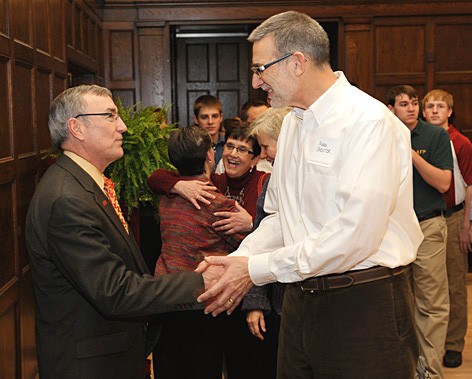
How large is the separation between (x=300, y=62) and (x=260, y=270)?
72 centimetres

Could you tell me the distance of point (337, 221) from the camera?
1.70 m

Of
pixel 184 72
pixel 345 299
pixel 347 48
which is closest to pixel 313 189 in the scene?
pixel 345 299

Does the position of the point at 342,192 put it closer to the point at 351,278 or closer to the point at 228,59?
the point at 351,278

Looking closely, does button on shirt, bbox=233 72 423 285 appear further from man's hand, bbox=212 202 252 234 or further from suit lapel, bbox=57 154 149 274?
man's hand, bbox=212 202 252 234

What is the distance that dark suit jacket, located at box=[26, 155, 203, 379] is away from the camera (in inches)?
74.3

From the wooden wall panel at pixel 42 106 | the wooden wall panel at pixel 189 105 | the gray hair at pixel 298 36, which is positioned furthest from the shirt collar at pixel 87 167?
the wooden wall panel at pixel 189 105

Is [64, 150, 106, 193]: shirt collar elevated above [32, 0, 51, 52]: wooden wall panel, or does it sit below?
below

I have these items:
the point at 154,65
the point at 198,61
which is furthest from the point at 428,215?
the point at 198,61

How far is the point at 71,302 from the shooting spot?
197 centimetres

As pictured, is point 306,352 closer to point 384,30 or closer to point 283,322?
point 283,322

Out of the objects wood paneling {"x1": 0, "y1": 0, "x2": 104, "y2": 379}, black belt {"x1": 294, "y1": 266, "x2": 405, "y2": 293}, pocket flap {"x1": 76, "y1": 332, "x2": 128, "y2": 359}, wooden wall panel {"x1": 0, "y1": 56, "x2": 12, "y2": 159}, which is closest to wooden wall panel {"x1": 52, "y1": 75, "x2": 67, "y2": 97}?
wood paneling {"x1": 0, "y1": 0, "x2": 104, "y2": 379}

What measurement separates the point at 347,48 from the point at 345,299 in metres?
5.07

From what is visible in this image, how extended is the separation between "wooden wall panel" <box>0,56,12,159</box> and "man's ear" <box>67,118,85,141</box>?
0.87m

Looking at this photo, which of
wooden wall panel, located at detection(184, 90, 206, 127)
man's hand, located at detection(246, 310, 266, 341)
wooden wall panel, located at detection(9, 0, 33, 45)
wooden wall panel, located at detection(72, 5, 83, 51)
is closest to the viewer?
man's hand, located at detection(246, 310, 266, 341)
